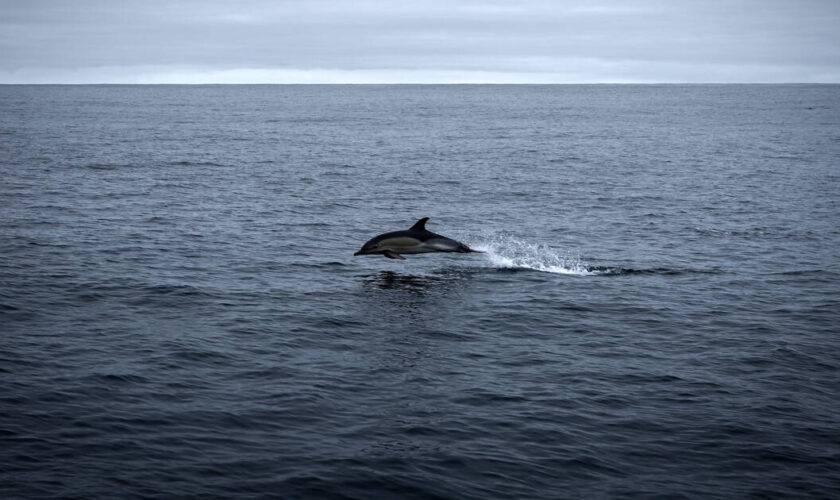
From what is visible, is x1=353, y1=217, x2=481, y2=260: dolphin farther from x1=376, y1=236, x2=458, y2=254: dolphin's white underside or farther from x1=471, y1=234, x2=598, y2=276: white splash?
x1=471, y1=234, x2=598, y2=276: white splash

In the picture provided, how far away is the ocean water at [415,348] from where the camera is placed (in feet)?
50.6

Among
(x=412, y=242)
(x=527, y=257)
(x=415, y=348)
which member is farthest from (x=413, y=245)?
(x=415, y=348)

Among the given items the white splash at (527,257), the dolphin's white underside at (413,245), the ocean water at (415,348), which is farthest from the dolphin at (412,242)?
the white splash at (527,257)

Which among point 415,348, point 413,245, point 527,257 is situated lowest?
point 415,348

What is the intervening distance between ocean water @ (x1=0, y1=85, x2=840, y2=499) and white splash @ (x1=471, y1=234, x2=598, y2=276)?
181 mm

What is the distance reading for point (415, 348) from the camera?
22.3 metres

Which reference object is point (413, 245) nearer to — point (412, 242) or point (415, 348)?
point (412, 242)

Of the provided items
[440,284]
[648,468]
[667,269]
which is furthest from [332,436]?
[667,269]

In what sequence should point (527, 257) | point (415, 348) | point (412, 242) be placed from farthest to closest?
point (527, 257)
point (412, 242)
point (415, 348)

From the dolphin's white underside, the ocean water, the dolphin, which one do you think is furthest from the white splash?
the dolphin

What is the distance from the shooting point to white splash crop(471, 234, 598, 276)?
32250 mm

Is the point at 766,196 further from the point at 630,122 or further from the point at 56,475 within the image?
the point at 630,122

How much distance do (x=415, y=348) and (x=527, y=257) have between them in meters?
13.1

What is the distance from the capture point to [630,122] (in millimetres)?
160000
